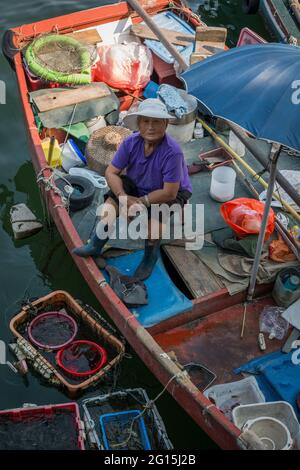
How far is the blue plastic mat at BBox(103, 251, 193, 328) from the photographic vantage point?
18.4 ft

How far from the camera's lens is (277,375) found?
5.42 m

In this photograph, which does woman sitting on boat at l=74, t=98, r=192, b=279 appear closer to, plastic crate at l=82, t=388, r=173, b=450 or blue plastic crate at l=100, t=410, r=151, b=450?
plastic crate at l=82, t=388, r=173, b=450

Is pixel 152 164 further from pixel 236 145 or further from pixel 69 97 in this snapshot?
pixel 69 97

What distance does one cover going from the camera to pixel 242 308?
6.05m

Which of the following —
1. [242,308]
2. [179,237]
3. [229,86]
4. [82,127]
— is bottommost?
[242,308]

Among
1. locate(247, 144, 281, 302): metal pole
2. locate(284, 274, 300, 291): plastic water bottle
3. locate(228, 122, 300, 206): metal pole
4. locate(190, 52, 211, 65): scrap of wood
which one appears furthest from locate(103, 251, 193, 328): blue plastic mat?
locate(190, 52, 211, 65): scrap of wood

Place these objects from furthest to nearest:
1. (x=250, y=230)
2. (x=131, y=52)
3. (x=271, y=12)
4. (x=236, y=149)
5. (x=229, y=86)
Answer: (x=271, y=12) < (x=131, y=52) < (x=236, y=149) < (x=250, y=230) < (x=229, y=86)

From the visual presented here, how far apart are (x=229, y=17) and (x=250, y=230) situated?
7054mm

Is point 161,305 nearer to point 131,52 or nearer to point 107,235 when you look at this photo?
point 107,235

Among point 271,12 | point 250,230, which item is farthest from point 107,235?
point 271,12

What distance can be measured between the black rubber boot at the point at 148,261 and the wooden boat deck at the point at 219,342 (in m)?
0.60

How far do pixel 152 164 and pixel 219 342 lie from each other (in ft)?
6.01

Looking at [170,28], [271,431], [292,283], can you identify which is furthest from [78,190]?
[170,28]

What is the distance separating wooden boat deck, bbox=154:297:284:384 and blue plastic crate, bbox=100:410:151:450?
668 millimetres
